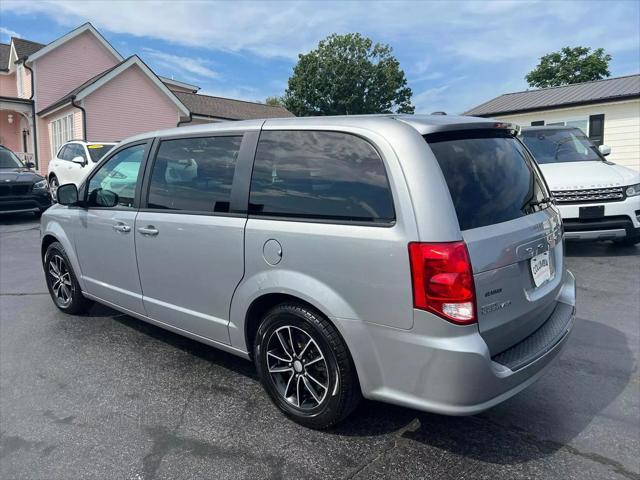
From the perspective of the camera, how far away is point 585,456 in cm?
263

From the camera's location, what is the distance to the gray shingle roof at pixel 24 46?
24844 millimetres

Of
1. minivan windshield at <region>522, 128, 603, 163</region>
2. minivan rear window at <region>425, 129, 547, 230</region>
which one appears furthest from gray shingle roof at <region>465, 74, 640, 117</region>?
minivan rear window at <region>425, 129, 547, 230</region>

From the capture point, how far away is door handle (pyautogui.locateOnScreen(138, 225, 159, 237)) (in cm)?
357

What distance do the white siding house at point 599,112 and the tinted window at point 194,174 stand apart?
17.0 meters

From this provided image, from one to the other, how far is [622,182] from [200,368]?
6.01m

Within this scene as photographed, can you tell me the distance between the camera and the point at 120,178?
4109mm

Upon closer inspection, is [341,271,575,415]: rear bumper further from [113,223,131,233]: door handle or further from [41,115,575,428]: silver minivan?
[113,223,131,233]: door handle

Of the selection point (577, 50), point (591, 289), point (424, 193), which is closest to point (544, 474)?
point (424, 193)

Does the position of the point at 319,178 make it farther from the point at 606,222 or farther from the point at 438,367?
the point at 606,222

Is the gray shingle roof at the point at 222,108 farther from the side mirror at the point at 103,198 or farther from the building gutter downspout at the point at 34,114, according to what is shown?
the side mirror at the point at 103,198

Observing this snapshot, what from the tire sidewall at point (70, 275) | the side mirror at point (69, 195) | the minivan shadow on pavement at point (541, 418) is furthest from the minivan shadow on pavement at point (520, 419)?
the side mirror at point (69, 195)

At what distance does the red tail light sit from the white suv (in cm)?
1206

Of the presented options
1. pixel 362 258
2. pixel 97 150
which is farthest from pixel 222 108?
pixel 362 258

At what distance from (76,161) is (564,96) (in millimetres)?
17242
